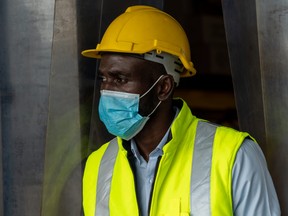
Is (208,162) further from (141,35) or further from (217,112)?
(217,112)

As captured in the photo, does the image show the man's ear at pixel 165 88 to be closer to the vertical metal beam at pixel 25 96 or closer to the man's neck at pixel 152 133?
the man's neck at pixel 152 133

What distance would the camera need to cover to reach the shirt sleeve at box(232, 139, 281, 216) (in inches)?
84.4

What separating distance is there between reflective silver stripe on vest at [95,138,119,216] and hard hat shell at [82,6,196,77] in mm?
398

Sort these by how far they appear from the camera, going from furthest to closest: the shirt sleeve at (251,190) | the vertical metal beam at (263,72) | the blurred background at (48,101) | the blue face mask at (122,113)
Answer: the blurred background at (48,101) → the vertical metal beam at (263,72) → the blue face mask at (122,113) → the shirt sleeve at (251,190)

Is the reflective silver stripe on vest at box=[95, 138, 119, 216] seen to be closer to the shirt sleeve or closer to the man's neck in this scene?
the man's neck

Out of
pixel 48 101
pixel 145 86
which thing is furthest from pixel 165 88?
pixel 48 101

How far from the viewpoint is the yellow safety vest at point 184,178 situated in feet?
7.17

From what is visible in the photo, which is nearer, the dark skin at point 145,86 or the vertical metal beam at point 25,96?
the dark skin at point 145,86

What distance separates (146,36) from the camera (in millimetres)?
2436

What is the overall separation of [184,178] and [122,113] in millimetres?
332

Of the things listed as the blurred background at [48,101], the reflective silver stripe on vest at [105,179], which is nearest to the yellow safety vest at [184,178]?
the reflective silver stripe on vest at [105,179]

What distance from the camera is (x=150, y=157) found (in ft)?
7.87

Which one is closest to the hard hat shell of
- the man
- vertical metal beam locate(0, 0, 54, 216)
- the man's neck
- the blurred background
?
the man

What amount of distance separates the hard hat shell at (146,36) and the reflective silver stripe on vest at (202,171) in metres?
0.29
